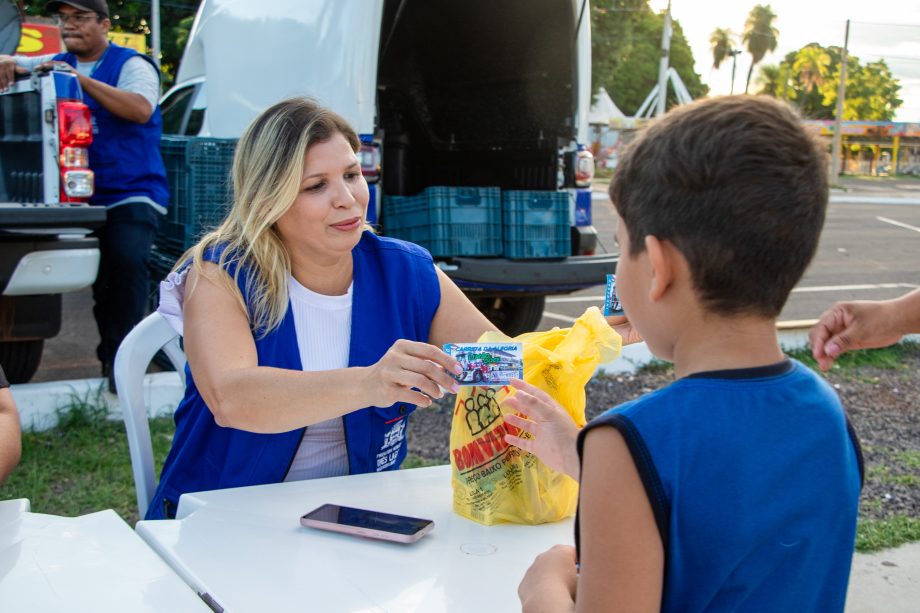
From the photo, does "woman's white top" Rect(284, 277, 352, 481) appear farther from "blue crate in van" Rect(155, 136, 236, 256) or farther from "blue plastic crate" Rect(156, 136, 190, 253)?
"blue plastic crate" Rect(156, 136, 190, 253)

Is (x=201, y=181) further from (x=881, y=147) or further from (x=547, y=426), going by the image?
(x=881, y=147)

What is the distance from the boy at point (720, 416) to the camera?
92cm

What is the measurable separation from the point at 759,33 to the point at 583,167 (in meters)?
70.6

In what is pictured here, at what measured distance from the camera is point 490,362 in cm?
155

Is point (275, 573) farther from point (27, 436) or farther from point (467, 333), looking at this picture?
Result: point (27, 436)

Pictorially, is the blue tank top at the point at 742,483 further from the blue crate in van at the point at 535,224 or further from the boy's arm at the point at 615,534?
the blue crate in van at the point at 535,224

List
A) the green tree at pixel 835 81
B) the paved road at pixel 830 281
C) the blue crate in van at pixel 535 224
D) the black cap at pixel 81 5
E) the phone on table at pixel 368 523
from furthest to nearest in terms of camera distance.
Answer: the green tree at pixel 835 81
the paved road at pixel 830 281
the blue crate in van at pixel 535 224
the black cap at pixel 81 5
the phone on table at pixel 368 523

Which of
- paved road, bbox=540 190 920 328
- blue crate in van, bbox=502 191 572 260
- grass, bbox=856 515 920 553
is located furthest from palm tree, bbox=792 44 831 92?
grass, bbox=856 515 920 553

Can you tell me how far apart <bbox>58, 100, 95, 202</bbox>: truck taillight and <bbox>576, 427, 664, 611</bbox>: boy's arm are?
354 centimetres

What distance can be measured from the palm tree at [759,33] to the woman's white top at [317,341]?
73.6 m

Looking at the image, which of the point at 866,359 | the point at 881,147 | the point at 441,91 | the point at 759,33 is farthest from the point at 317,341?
the point at 759,33

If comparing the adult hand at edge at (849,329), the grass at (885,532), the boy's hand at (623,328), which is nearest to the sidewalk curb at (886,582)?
the grass at (885,532)

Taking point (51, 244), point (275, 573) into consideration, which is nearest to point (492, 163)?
point (51, 244)

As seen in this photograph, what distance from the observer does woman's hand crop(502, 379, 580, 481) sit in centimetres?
140
